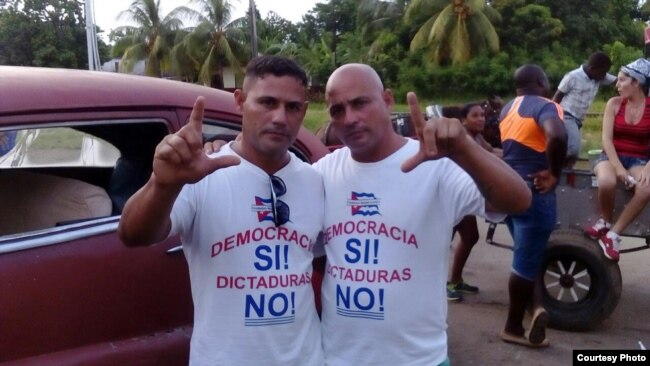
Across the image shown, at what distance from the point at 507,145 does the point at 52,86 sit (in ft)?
10.6

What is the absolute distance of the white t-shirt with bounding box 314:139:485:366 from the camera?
2273 mm

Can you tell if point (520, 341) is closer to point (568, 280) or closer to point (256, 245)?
point (568, 280)

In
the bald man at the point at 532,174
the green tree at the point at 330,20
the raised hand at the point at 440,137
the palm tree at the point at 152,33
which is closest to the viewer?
the raised hand at the point at 440,137

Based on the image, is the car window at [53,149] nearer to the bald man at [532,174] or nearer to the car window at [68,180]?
the car window at [68,180]

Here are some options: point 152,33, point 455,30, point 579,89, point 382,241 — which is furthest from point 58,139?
point 152,33

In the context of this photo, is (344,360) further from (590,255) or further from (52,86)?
(590,255)

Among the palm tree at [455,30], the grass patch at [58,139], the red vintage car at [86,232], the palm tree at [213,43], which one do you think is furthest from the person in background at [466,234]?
the palm tree at [213,43]

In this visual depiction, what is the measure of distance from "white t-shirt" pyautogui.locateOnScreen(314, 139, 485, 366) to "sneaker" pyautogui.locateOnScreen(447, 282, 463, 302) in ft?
12.8

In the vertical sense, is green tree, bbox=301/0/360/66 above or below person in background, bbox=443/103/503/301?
above

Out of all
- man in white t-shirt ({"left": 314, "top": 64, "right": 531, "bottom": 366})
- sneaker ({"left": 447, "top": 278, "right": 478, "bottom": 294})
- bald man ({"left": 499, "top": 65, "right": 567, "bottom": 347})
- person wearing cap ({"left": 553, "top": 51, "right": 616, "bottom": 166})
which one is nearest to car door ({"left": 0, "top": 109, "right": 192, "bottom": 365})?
man in white t-shirt ({"left": 314, "top": 64, "right": 531, "bottom": 366})

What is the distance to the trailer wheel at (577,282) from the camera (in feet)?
17.3

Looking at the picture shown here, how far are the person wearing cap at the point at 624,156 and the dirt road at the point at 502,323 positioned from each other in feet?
1.95

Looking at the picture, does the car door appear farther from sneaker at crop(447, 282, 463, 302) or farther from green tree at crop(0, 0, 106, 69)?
green tree at crop(0, 0, 106, 69)

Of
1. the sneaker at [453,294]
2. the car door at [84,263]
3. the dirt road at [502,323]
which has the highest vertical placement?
the car door at [84,263]
